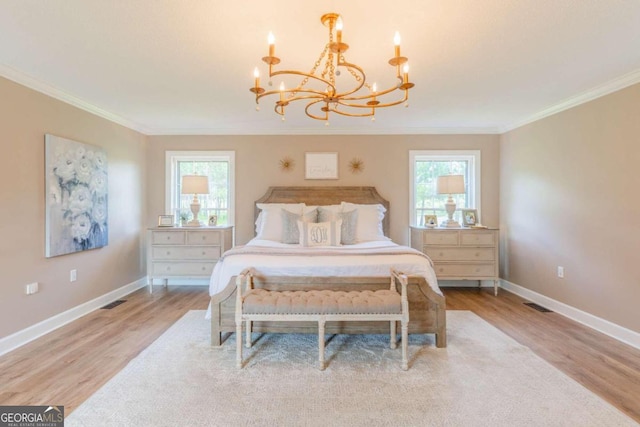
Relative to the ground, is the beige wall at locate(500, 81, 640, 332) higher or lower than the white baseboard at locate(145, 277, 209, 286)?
higher

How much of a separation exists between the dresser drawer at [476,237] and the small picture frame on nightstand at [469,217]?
0.35 metres

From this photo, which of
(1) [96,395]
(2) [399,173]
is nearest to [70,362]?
(1) [96,395]

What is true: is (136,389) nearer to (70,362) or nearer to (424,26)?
(70,362)

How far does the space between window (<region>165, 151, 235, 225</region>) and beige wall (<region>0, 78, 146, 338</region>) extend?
90 cm

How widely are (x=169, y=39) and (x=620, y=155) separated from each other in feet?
12.9

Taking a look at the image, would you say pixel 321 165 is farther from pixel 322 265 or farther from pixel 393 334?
pixel 393 334

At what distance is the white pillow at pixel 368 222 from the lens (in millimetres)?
4020

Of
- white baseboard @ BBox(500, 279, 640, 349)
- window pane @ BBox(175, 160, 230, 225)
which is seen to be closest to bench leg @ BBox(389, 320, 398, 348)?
white baseboard @ BBox(500, 279, 640, 349)

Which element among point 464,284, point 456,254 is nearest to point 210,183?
point 456,254

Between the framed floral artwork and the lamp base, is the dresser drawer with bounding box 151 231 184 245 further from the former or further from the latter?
the lamp base

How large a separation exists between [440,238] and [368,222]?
1.06 meters

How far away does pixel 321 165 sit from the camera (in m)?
4.80

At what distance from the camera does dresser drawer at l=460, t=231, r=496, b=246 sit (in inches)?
171

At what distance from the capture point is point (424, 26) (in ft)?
6.88
